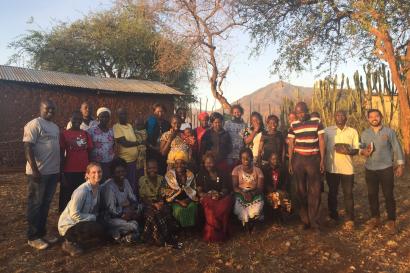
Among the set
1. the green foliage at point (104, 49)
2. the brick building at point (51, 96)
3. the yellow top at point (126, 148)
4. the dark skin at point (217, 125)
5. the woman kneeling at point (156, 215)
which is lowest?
the woman kneeling at point (156, 215)

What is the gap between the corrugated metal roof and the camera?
1313 cm

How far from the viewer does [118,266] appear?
4.11 metres

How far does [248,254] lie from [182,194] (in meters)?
1.35

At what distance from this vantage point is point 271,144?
608 centimetres

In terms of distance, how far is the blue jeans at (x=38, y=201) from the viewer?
15.3 ft

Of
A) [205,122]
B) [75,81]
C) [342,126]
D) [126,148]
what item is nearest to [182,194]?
[126,148]

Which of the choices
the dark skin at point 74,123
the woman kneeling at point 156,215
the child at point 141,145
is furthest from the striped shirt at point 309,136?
the dark skin at point 74,123

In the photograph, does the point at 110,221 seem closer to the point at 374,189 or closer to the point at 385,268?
the point at 385,268

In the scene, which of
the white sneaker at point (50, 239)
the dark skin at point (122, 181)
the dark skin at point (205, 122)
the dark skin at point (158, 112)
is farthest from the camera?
the dark skin at point (205, 122)

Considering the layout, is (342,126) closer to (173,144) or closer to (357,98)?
(173,144)

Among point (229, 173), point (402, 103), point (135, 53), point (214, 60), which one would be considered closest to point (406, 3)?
point (402, 103)

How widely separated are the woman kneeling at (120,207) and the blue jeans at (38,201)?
70 cm

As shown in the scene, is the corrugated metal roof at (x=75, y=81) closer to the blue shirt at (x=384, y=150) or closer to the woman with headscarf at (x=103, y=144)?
the woman with headscarf at (x=103, y=144)

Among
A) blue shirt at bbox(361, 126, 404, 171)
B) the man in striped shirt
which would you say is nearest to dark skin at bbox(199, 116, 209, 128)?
the man in striped shirt
